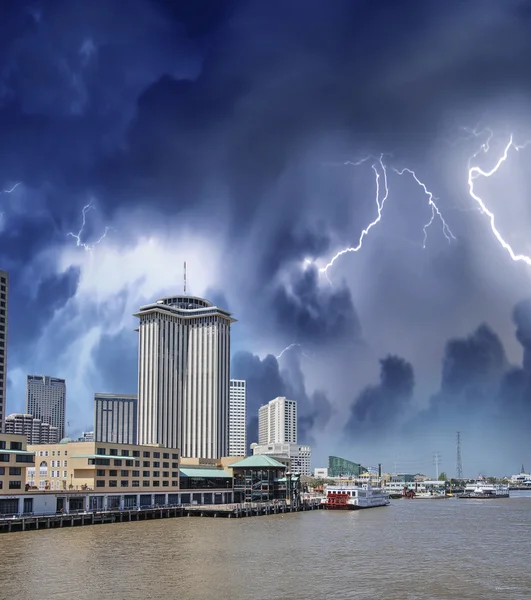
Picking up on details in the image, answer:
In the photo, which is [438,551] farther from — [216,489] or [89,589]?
[216,489]

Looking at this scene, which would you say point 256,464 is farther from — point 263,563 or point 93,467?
point 263,563

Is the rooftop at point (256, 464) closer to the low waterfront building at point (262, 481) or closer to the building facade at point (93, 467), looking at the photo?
the low waterfront building at point (262, 481)

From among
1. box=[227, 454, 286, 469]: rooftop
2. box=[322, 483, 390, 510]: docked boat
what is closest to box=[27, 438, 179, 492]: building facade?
box=[227, 454, 286, 469]: rooftop

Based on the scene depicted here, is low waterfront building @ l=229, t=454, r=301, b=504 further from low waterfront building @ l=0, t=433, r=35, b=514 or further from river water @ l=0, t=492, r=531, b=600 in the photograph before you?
low waterfront building @ l=0, t=433, r=35, b=514

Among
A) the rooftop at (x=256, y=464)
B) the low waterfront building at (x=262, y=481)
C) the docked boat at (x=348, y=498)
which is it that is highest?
the rooftop at (x=256, y=464)

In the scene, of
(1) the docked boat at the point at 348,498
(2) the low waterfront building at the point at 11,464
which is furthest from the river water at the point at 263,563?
(1) the docked boat at the point at 348,498

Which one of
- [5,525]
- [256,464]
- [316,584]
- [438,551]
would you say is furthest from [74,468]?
[316,584]

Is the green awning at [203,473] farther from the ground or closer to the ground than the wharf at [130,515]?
farther from the ground
